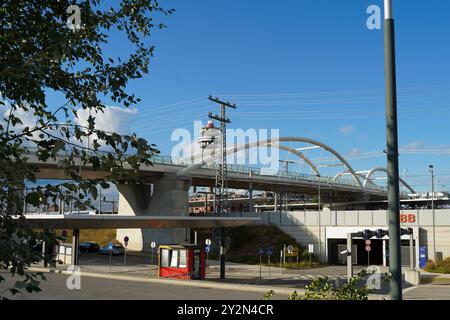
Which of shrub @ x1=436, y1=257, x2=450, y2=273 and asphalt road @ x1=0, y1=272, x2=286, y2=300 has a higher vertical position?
asphalt road @ x1=0, y1=272, x2=286, y2=300

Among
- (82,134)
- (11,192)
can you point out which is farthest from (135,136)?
(11,192)

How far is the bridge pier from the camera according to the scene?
227 ft

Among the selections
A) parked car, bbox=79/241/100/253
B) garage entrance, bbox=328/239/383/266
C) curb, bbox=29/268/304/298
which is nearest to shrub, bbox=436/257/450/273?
Result: garage entrance, bbox=328/239/383/266

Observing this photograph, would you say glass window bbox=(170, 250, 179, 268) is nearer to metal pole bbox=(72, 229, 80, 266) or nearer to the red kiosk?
the red kiosk

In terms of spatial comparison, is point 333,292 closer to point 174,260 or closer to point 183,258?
point 183,258

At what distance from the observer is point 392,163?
21.9ft

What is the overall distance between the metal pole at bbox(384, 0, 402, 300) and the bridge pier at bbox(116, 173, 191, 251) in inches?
2422

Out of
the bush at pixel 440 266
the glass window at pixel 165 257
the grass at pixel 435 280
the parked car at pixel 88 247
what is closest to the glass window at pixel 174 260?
the glass window at pixel 165 257

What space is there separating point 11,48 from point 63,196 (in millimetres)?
2128

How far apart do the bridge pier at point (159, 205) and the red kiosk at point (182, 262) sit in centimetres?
3180

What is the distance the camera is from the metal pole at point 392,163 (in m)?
Result: 6.38
